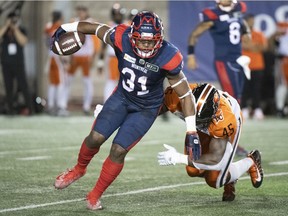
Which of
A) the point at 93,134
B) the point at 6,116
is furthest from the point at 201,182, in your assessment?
the point at 6,116

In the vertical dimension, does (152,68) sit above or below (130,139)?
above

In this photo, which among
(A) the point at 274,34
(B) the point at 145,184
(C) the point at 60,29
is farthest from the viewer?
(A) the point at 274,34

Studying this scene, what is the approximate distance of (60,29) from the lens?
6430mm

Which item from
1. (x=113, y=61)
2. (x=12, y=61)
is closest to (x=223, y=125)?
(x=113, y=61)

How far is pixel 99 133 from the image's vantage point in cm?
607

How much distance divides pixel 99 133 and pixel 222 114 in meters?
0.93

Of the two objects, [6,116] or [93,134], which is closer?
[93,134]

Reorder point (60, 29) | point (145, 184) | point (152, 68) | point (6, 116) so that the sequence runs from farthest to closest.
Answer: point (6, 116) → point (145, 184) → point (60, 29) → point (152, 68)

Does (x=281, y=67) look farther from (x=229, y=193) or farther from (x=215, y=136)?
(x=215, y=136)

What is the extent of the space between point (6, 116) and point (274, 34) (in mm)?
4818

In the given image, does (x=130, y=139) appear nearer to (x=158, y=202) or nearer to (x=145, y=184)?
(x=158, y=202)

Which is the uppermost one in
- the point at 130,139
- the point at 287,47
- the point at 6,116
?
the point at 130,139

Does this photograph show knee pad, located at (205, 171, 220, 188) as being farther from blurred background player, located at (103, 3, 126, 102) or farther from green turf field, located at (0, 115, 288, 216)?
blurred background player, located at (103, 3, 126, 102)

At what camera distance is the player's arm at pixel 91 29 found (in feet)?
20.3
